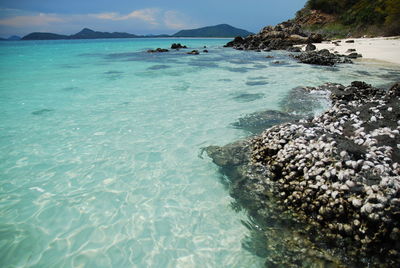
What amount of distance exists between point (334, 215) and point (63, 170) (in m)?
7.52

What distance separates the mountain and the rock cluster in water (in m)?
51.4

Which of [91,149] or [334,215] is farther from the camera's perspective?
[91,149]

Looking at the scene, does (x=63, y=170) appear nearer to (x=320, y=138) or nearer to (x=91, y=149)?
(x=91, y=149)

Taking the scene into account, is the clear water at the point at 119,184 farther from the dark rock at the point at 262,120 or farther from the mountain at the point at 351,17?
the mountain at the point at 351,17

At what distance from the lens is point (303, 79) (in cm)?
2069

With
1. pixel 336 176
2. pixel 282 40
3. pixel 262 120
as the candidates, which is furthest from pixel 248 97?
pixel 282 40

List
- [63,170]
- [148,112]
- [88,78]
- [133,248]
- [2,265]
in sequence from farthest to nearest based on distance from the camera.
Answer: [88,78] → [148,112] → [63,170] → [133,248] → [2,265]

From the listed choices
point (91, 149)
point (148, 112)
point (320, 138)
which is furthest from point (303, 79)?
point (91, 149)

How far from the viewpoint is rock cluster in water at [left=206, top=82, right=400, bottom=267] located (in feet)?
14.0

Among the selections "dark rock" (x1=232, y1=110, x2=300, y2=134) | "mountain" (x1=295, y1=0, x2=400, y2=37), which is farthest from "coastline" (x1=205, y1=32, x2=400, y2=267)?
"mountain" (x1=295, y1=0, x2=400, y2=37)

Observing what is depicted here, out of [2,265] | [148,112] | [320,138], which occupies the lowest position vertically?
[2,265]

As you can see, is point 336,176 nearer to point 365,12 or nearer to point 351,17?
point 365,12

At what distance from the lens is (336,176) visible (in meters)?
5.07

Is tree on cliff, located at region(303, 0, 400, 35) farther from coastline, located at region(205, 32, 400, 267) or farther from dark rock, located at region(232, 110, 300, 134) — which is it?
coastline, located at region(205, 32, 400, 267)
